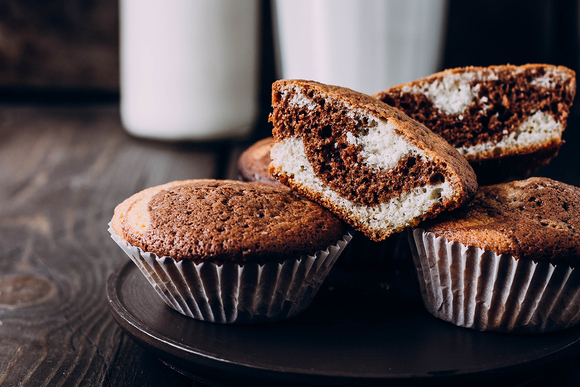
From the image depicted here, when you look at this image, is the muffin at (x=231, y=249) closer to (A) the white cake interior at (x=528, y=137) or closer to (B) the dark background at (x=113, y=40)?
(A) the white cake interior at (x=528, y=137)

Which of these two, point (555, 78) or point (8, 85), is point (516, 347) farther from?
point (8, 85)

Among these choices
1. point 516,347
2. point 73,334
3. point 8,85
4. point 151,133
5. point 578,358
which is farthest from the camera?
point 8,85

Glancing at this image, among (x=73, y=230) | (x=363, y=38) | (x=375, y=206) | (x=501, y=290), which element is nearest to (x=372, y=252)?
(x=375, y=206)

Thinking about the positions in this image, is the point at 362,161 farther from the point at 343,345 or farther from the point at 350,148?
the point at 343,345

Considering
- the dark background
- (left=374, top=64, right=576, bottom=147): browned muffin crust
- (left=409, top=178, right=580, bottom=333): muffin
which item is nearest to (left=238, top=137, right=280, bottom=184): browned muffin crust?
(left=374, top=64, right=576, bottom=147): browned muffin crust

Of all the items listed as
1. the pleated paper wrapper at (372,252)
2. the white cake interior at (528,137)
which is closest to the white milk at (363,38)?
the white cake interior at (528,137)

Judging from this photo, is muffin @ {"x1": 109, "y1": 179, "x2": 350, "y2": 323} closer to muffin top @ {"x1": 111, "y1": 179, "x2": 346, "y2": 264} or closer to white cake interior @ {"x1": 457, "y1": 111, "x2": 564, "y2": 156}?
muffin top @ {"x1": 111, "y1": 179, "x2": 346, "y2": 264}

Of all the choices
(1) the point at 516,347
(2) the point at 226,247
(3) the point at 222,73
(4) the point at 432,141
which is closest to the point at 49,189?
(3) the point at 222,73
